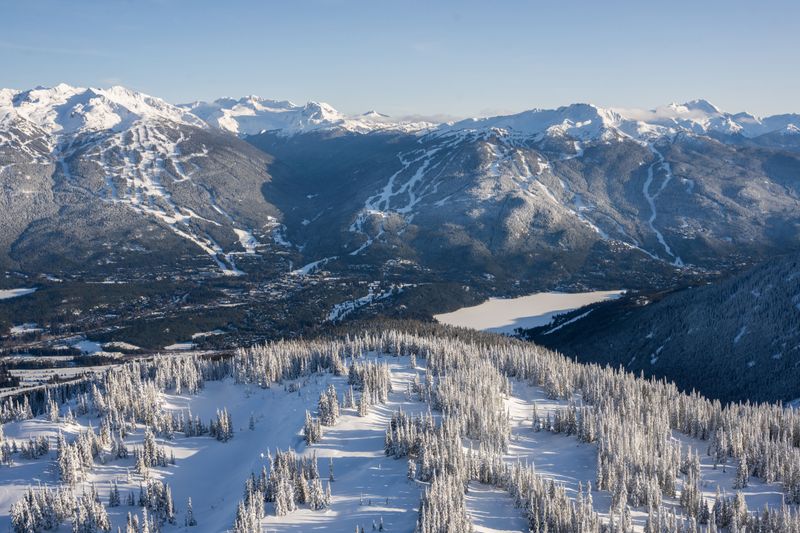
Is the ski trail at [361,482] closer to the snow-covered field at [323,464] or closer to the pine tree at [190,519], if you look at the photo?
the snow-covered field at [323,464]

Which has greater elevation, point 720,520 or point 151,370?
point 151,370

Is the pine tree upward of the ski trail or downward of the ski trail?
downward

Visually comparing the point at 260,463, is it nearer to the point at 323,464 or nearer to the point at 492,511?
the point at 323,464

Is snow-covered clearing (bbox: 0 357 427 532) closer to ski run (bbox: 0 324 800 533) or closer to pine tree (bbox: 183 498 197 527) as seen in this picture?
ski run (bbox: 0 324 800 533)

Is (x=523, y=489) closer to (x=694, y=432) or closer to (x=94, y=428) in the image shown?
(x=694, y=432)

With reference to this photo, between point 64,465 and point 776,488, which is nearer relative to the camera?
point 776,488

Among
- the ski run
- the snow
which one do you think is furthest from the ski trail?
the snow

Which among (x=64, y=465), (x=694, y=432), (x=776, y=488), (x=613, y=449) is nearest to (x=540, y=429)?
(x=613, y=449)

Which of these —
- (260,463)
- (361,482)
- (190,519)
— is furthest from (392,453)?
(190,519)
